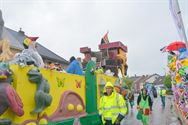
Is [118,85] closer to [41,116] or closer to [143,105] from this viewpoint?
[143,105]

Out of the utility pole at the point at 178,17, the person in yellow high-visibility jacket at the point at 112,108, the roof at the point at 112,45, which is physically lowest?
the person in yellow high-visibility jacket at the point at 112,108

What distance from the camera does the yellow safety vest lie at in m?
6.82

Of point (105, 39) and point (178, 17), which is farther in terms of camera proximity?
point (105, 39)

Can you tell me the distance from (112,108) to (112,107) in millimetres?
25

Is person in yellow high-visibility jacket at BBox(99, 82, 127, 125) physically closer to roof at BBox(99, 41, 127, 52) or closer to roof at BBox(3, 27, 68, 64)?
roof at BBox(99, 41, 127, 52)

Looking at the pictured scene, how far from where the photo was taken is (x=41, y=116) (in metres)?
5.26

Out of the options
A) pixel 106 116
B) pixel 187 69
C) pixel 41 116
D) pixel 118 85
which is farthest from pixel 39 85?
pixel 118 85

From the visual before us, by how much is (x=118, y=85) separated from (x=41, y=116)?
5.59 m

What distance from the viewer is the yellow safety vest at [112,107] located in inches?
269

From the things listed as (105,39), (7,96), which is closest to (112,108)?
(7,96)

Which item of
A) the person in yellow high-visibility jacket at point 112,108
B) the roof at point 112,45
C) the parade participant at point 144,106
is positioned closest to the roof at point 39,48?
the roof at point 112,45

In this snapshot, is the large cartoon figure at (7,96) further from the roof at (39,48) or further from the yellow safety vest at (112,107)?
the roof at (39,48)

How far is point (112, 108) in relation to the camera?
6.86 metres

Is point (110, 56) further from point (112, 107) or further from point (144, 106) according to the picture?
point (112, 107)
